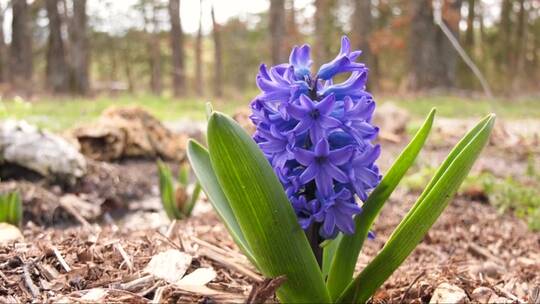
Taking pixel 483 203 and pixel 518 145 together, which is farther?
pixel 518 145

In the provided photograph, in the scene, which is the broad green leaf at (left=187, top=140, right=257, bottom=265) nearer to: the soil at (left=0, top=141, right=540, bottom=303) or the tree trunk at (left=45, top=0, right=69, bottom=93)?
the soil at (left=0, top=141, right=540, bottom=303)

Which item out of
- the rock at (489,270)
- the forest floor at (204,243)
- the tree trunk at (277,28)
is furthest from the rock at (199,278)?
the tree trunk at (277,28)

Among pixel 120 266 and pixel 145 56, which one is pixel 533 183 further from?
pixel 145 56

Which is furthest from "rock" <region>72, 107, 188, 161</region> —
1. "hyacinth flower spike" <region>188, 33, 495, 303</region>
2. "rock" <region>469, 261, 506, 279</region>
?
"hyacinth flower spike" <region>188, 33, 495, 303</region>

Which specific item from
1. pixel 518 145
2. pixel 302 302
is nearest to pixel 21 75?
pixel 518 145

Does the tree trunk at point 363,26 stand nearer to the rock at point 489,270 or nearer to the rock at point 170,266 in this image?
the rock at point 489,270

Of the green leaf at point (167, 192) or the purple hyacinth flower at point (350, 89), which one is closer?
the purple hyacinth flower at point (350, 89)

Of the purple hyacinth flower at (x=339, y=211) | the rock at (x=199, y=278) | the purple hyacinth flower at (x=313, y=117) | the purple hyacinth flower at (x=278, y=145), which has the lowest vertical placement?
the rock at (x=199, y=278)

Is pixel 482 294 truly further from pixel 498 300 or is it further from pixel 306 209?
pixel 306 209
